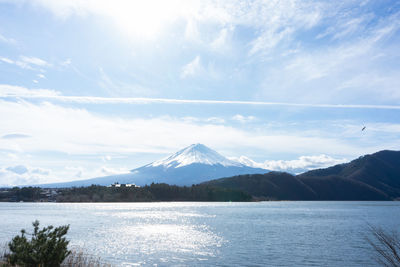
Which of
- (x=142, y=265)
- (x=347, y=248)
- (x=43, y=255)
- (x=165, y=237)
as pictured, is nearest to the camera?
(x=43, y=255)

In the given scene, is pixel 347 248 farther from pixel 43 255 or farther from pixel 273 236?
pixel 43 255

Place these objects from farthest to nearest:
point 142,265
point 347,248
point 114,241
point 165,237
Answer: point 165,237, point 114,241, point 347,248, point 142,265

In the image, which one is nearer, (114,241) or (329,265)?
(329,265)

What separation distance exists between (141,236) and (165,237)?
4.79 m

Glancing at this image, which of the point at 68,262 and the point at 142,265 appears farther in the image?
the point at 142,265

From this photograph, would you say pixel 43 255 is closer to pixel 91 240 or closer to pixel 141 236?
pixel 91 240

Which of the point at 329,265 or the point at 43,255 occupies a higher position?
the point at 43,255

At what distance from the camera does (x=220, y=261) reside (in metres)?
41.5

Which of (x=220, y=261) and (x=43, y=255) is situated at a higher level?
(x=43, y=255)

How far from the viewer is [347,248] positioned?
52.8 meters

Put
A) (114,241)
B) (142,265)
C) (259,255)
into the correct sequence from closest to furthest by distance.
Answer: (142,265) < (259,255) < (114,241)

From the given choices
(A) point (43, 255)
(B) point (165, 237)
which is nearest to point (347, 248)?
(B) point (165, 237)

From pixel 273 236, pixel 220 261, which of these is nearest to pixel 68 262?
pixel 220 261

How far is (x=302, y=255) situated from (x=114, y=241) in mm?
30452
